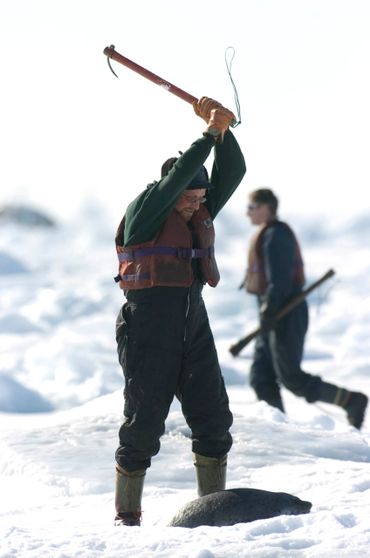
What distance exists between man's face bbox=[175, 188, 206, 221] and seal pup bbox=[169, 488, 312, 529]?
1.21 metres

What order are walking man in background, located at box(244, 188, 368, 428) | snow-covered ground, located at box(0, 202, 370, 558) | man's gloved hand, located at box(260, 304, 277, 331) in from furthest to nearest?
1. man's gloved hand, located at box(260, 304, 277, 331)
2. walking man in background, located at box(244, 188, 368, 428)
3. snow-covered ground, located at box(0, 202, 370, 558)

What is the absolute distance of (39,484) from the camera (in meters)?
6.36

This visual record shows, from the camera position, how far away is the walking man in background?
8.44 metres

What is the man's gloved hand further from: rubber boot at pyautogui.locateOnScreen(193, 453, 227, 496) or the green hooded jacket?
the green hooded jacket

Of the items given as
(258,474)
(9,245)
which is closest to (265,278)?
(258,474)

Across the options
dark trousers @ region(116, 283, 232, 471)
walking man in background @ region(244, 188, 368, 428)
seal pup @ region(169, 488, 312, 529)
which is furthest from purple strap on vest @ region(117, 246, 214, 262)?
walking man in background @ region(244, 188, 368, 428)

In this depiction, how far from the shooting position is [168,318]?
478 centimetres

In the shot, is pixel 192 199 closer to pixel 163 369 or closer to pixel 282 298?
pixel 163 369

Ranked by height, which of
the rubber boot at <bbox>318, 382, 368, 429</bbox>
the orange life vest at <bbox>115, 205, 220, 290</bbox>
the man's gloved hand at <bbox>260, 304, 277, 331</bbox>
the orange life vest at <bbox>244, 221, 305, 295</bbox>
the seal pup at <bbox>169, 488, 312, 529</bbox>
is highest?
the orange life vest at <bbox>244, 221, 305, 295</bbox>

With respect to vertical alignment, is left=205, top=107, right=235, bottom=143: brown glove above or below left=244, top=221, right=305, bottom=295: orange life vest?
below

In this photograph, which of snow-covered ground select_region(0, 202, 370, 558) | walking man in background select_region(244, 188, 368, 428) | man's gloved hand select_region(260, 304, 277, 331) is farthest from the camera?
man's gloved hand select_region(260, 304, 277, 331)

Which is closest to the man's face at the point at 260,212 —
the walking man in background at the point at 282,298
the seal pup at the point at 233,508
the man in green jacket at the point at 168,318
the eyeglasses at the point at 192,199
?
the walking man in background at the point at 282,298

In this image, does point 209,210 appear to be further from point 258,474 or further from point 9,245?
point 9,245

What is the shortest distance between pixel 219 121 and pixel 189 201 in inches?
15.0
